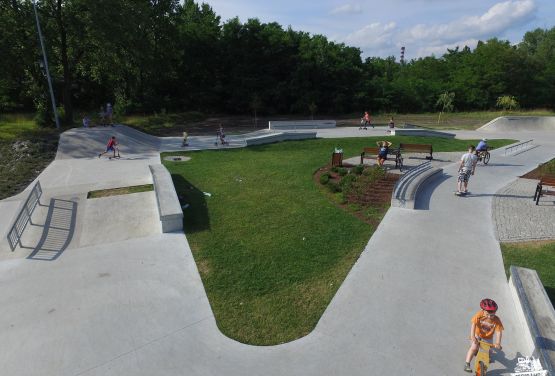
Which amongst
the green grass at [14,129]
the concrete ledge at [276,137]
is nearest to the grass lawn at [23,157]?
the green grass at [14,129]

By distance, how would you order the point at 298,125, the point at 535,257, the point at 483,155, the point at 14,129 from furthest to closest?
the point at 298,125 → the point at 14,129 → the point at 483,155 → the point at 535,257

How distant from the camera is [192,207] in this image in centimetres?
1117

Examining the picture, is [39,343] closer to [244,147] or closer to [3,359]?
[3,359]

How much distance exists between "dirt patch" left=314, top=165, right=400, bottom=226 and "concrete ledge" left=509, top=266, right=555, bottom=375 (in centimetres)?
381

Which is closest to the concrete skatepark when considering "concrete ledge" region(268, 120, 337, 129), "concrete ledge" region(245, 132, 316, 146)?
"concrete ledge" region(245, 132, 316, 146)

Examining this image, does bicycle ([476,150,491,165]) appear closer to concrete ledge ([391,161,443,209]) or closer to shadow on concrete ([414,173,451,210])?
shadow on concrete ([414,173,451,210])

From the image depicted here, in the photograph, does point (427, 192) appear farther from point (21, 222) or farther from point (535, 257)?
point (21, 222)

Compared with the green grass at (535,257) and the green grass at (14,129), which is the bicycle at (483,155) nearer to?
the green grass at (535,257)

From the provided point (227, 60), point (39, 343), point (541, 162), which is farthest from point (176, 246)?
point (227, 60)

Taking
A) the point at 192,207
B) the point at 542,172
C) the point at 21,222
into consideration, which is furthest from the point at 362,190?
the point at 21,222

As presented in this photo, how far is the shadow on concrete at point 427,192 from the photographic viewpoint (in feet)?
36.8

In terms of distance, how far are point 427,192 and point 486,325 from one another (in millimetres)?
8079

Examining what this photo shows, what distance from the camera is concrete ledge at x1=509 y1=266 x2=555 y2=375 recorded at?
4.90 meters

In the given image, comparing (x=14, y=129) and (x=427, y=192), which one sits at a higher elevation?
(x=14, y=129)
